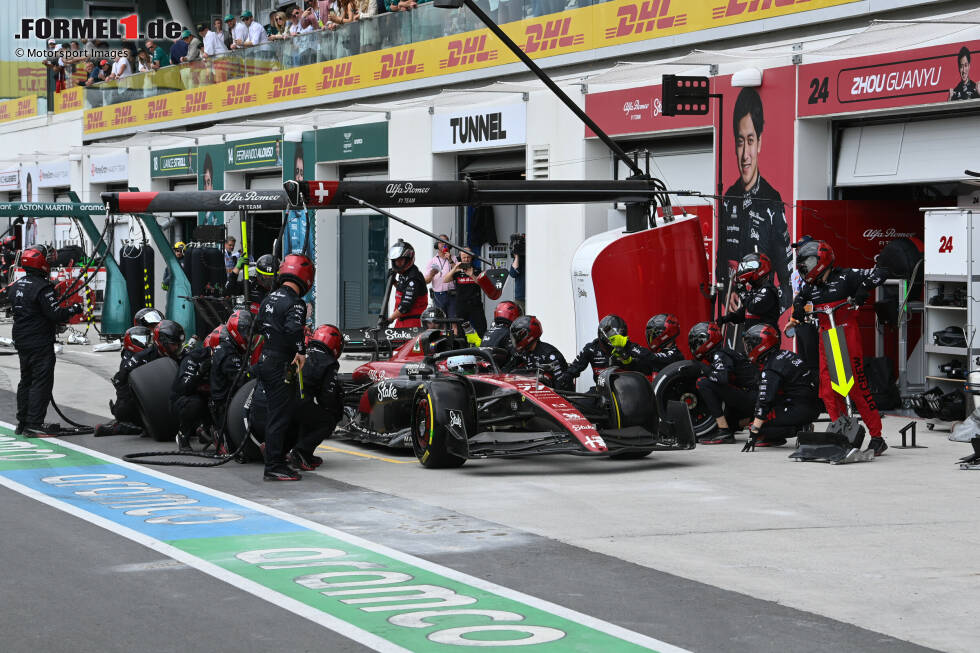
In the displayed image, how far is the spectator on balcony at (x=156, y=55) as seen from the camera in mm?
38125

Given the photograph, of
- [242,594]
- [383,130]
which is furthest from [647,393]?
[383,130]

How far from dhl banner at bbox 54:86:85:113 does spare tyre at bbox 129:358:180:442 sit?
2924 cm

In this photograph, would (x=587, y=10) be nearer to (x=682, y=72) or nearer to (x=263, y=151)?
(x=682, y=72)

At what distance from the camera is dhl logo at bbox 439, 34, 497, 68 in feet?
76.4

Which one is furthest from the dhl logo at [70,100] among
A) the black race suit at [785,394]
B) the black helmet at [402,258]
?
the black race suit at [785,394]

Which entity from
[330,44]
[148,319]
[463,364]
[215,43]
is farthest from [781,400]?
[215,43]

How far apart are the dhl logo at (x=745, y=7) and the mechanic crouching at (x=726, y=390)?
5.94 metres

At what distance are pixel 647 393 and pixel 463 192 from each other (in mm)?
3107

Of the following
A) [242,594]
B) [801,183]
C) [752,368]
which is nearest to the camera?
[242,594]

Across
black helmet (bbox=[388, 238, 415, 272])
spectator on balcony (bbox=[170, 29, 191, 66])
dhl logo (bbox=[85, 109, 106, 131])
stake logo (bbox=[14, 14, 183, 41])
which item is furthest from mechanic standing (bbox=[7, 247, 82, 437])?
stake logo (bbox=[14, 14, 183, 41])

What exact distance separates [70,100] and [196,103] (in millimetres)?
10135

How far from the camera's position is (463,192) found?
13.6m

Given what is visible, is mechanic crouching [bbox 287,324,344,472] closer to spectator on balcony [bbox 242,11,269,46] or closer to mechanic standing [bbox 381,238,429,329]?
mechanic standing [bbox 381,238,429,329]

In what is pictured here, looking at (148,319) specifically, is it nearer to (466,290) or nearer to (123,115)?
(466,290)
